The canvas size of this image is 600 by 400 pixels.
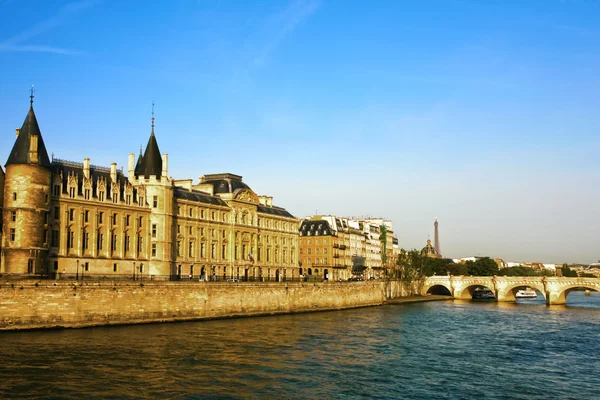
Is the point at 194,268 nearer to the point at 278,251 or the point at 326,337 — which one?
the point at 278,251

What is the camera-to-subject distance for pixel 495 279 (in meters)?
122

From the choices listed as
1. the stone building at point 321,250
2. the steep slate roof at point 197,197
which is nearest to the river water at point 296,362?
the steep slate roof at point 197,197

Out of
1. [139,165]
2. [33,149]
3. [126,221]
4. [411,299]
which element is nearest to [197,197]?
[139,165]

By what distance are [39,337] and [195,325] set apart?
16592 millimetres

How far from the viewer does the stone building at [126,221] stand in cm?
5981

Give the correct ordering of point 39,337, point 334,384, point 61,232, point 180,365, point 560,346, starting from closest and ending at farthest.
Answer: point 334,384
point 180,365
point 39,337
point 560,346
point 61,232

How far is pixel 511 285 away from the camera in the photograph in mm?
120875

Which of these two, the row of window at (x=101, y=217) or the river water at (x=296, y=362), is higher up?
the row of window at (x=101, y=217)

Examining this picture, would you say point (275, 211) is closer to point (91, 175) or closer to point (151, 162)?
point (151, 162)

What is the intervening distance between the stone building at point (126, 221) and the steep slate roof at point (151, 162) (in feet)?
0.41

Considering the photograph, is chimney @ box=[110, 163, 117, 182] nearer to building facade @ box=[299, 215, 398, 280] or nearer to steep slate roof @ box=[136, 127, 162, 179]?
steep slate roof @ box=[136, 127, 162, 179]

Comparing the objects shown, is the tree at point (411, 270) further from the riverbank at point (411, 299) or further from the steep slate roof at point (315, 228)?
the steep slate roof at point (315, 228)

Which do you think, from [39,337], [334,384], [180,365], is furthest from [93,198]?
[334,384]

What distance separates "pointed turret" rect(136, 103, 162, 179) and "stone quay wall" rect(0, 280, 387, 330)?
60.8 ft
